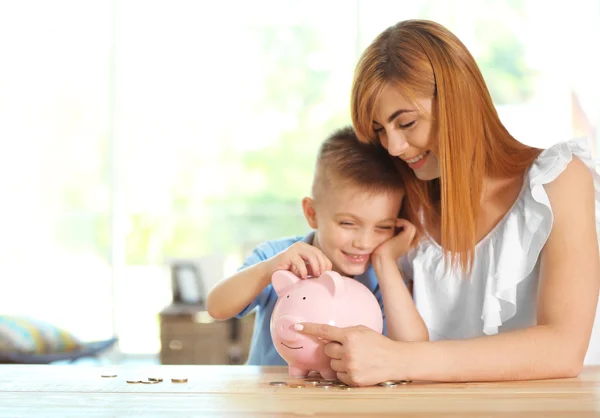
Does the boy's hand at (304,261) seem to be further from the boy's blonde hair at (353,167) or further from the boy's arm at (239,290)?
the boy's blonde hair at (353,167)

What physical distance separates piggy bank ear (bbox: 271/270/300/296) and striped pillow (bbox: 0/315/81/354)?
8.97ft

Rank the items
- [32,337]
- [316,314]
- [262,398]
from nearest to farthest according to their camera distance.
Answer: [262,398], [316,314], [32,337]

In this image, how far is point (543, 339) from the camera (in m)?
1.41

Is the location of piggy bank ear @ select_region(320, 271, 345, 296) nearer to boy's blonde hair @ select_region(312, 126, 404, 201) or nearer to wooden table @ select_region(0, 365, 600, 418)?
wooden table @ select_region(0, 365, 600, 418)

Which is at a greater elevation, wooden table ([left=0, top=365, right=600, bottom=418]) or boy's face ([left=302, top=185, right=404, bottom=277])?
boy's face ([left=302, top=185, right=404, bottom=277])

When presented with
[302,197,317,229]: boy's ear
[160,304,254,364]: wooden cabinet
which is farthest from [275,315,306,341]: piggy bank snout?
[160,304,254,364]: wooden cabinet

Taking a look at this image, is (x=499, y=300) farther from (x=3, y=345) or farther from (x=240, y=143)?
(x=240, y=143)

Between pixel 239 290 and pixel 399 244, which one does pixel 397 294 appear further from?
pixel 239 290

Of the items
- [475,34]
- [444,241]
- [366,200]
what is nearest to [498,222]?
[444,241]

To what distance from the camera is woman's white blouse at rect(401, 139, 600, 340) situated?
1.56 metres

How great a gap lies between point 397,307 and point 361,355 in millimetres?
333

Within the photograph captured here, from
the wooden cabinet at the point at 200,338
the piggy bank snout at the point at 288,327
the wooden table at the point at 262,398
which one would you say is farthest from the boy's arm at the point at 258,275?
the wooden cabinet at the point at 200,338

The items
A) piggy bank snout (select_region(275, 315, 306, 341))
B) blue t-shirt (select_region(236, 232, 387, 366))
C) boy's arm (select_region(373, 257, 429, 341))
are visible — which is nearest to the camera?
piggy bank snout (select_region(275, 315, 306, 341))

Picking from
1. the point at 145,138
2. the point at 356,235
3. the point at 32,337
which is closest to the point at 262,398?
the point at 356,235
